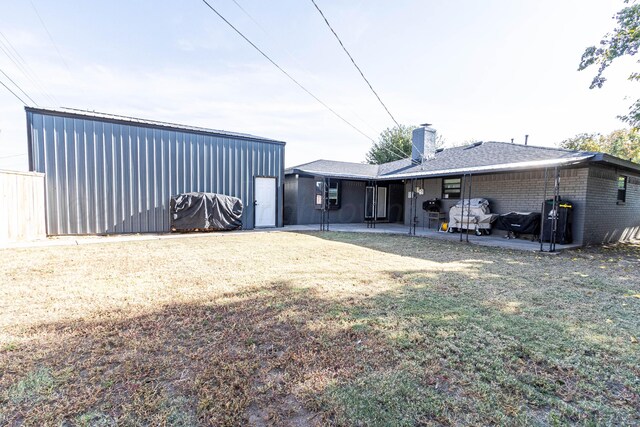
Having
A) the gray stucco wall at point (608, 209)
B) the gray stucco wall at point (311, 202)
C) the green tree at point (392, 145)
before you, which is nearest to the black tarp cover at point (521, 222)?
the gray stucco wall at point (608, 209)

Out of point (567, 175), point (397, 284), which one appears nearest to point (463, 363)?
point (397, 284)

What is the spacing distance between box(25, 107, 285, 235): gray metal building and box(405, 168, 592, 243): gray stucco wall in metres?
8.13

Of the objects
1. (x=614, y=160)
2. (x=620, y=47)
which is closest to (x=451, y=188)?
(x=614, y=160)

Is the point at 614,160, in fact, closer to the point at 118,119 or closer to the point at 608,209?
the point at 608,209

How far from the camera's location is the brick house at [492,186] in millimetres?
8336

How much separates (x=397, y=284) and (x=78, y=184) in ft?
31.5

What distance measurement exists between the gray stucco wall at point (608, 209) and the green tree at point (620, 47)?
2317 mm

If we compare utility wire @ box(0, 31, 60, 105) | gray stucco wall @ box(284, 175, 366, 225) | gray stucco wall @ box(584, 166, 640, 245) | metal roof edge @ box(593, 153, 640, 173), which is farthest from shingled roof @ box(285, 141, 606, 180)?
utility wire @ box(0, 31, 60, 105)

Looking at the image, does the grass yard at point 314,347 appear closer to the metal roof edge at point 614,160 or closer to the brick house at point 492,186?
the metal roof edge at point 614,160

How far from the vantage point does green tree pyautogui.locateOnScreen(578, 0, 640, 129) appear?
874 cm

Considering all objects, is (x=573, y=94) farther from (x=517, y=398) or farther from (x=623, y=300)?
(x=517, y=398)

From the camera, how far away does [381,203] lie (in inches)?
615

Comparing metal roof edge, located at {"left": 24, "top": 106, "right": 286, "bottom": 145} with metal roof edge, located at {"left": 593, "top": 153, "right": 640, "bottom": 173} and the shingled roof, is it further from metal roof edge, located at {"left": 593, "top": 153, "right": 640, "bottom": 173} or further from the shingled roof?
metal roof edge, located at {"left": 593, "top": 153, "right": 640, "bottom": 173}

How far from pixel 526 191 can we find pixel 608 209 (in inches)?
90.2
